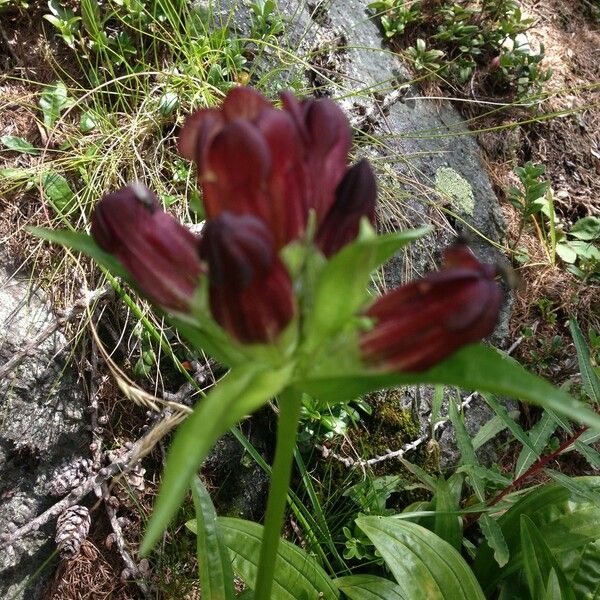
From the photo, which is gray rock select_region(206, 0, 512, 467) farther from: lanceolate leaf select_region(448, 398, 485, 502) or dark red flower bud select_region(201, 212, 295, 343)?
dark red flower bud select_region(201, 212, 295, 343)

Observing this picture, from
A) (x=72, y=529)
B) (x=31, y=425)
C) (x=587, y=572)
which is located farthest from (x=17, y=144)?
(x=587, y=572)

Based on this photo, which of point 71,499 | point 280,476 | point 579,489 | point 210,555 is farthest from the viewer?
point 71,499

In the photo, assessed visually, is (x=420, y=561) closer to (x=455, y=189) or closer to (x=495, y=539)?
(x=495, y=539)

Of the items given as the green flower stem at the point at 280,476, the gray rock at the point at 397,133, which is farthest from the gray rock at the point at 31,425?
the gray rock at the point at 397,133

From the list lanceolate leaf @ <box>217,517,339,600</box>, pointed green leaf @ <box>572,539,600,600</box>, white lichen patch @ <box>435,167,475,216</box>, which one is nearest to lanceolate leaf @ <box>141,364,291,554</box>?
lanceolate leaf @ <box>217,517,339,600</box>

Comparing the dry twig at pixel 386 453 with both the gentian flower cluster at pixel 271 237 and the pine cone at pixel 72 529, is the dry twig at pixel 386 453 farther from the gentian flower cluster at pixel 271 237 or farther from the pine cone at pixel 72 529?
the gentian flower cluster at pixel 271 237

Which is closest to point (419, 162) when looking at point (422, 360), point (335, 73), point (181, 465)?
point (335, 73)

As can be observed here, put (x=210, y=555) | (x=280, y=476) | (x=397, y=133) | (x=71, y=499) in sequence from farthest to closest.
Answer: (x=397, y=133) → (x=71, y=499) → (x=210, y=555) → (x=280, y=476)
